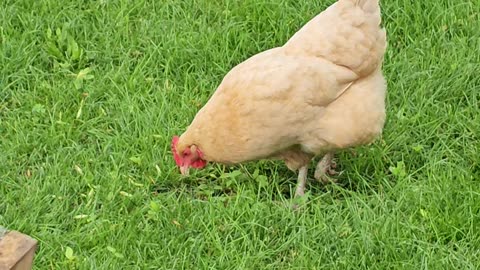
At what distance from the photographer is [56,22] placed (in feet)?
18.2

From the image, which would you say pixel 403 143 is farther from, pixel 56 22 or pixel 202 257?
pixel 56 22

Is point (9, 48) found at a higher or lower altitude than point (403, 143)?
higher

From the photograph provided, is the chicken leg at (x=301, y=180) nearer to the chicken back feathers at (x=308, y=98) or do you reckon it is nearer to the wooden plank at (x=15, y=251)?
the chicken back feathers at (x=308, y=98)

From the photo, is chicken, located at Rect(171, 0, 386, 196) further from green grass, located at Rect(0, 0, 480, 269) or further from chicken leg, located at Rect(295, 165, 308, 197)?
green grass, located at Rect(0, 0, 480, 269)

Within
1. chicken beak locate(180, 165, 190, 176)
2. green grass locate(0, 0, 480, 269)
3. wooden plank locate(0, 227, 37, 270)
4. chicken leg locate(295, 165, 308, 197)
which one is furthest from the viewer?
→ chicken leg locate(295, 165, 308, 197)

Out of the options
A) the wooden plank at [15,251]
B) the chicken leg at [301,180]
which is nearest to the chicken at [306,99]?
the chicken leg at [301,180]

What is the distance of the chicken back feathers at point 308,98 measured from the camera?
4.21 metres

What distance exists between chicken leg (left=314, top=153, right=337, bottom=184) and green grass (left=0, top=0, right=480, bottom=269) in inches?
2.3

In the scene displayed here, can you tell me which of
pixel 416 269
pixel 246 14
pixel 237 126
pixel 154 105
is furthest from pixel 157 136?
pixel 416 269

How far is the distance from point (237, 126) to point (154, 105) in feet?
3.04

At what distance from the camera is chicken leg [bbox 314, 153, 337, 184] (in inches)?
184

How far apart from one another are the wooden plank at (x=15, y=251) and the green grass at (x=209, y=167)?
1492mm

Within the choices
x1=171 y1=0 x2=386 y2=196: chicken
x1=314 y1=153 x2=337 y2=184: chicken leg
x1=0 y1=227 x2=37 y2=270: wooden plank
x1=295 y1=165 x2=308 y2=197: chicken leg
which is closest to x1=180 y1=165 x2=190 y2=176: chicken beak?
x1=171 y1=0 x2=386 y2=196: chicken

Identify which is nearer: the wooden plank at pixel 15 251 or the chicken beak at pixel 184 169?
the wooden plank at pixel 15 251
